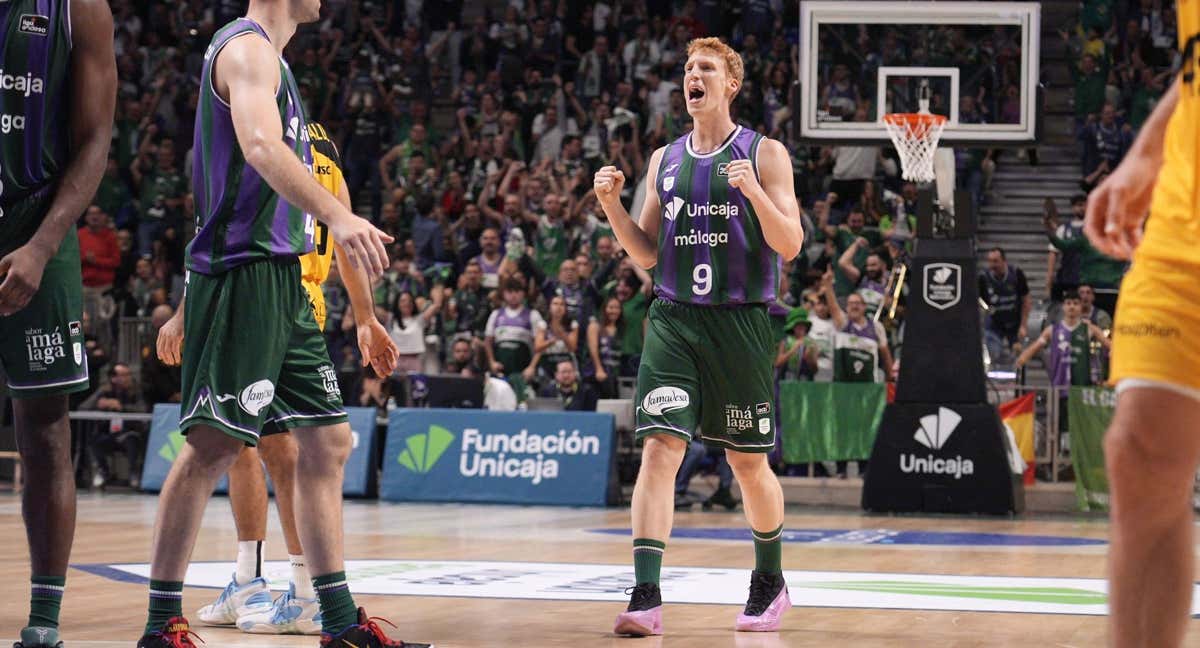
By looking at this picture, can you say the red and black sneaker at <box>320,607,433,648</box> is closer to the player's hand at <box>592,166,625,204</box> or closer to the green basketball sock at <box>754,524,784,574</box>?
the green basketball sock at <box>754,524,784,574</box>

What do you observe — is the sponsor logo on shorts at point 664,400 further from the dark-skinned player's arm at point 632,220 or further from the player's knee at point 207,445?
the player's knee at point 207,445

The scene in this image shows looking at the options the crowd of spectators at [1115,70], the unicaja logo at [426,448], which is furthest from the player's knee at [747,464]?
the crowd of spectators at [1115,70]

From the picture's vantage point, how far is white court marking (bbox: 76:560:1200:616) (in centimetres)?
699

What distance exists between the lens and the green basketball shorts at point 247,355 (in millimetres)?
4594

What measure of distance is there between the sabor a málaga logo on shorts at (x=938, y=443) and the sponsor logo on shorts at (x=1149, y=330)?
10.8 m

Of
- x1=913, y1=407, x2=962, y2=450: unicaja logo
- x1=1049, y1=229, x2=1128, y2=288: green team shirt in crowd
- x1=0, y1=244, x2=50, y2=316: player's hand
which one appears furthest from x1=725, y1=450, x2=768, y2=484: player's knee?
x1=1049, y1=229, x2=1128, y2=288: green team shirt in crowd

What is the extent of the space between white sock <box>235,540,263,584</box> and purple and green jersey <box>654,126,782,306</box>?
1987 mm

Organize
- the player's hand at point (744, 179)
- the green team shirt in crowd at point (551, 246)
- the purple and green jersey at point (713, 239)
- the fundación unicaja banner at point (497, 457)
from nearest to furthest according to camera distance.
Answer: the player's hand at point (744, 179) → the purple and green jersey at point (713, 239) → the fundación unicaja banner at point (497, 457) → the green team shirt in crowd at point (551, 246)

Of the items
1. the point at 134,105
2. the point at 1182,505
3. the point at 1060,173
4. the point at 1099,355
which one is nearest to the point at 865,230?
the point at 1099,355

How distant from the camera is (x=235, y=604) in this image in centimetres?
612

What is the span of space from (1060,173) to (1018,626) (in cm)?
1517

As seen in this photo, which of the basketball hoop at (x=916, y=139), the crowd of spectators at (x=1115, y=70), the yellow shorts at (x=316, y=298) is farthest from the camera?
the crowd of spectators at (x=1115, y=70)

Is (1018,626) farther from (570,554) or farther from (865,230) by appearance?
(865,230)

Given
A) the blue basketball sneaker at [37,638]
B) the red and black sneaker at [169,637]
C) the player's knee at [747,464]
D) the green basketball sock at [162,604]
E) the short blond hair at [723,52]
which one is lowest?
the blue basketball sneaker at [37,638]
